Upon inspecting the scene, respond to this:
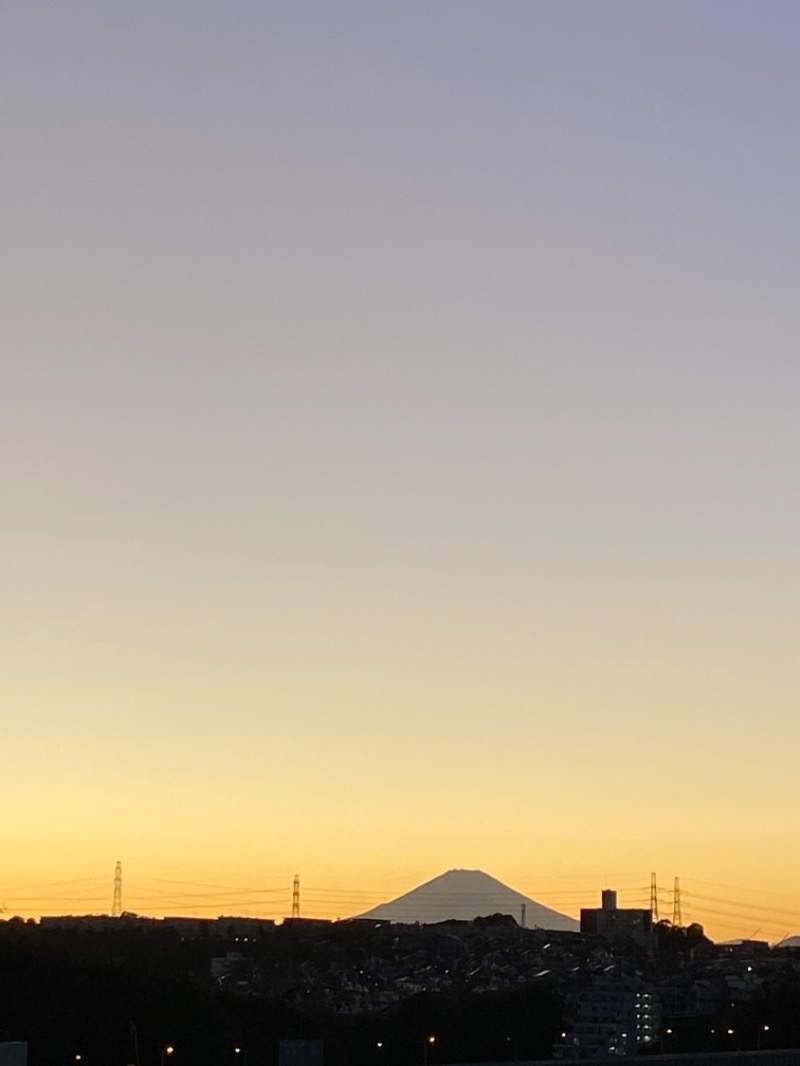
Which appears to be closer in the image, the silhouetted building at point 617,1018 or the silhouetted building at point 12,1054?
the silhouetted building at point 12,1054

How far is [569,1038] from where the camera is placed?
495ft

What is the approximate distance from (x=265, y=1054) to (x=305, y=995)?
81.5 metres

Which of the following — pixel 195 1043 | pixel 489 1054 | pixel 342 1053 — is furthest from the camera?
pixel 489 1054

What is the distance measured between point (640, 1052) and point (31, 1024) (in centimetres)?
8064

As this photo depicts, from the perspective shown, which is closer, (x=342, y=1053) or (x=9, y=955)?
(x=9, y=955)

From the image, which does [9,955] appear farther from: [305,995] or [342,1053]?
[305,995]

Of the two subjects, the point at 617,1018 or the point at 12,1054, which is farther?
the point at 617,1018

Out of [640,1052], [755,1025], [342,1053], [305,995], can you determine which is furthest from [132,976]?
[305,995]

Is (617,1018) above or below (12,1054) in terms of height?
above

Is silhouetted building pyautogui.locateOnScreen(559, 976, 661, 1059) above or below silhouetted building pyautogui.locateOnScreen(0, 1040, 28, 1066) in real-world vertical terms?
above

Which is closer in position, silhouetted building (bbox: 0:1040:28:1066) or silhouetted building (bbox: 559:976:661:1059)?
silhouetted building (bbox: 0:1040:28:1066)

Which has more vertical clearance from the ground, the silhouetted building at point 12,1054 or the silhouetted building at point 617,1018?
the silhouetted building at point 617,1018

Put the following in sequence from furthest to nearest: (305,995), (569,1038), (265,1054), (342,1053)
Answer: (305,995), (569,1038), (342,1053), (265,1054)

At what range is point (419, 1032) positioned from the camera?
4963 inches
